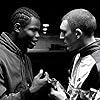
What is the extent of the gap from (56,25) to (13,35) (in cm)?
194

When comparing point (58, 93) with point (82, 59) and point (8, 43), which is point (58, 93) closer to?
point (82, 59)

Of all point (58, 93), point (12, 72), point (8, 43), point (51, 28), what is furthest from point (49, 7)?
point (58, 93)

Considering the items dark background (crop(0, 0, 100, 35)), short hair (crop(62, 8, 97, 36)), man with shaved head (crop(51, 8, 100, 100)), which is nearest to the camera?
man with shaved head (crop(51, 8, 100, 100))

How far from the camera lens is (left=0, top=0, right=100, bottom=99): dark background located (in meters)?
4.92

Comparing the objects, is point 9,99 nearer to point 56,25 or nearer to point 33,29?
point 33,29

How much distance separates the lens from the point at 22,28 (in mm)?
3352

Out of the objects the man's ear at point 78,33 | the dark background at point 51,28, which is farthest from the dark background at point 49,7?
the man's ear at point 78,33

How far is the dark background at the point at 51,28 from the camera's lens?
4922mm

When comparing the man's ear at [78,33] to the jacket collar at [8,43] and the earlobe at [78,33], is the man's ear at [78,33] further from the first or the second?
the jacket collar at [8,43]

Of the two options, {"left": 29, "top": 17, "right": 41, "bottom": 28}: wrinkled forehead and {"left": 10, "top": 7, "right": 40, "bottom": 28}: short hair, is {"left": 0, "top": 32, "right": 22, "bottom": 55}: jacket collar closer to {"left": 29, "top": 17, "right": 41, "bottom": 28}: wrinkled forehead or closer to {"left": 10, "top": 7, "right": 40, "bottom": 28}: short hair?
{"left": 10, "top": 7, "right": 40, "bottom": 28}: short hair

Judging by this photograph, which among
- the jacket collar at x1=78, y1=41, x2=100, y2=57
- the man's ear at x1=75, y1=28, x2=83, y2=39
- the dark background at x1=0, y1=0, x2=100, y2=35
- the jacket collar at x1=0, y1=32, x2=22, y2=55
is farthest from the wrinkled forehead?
the dark background at x1=0, y1=0, x2=100, y2=35

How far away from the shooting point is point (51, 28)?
521cm

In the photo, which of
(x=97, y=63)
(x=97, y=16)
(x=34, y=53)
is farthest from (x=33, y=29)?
(x=97, y=16)

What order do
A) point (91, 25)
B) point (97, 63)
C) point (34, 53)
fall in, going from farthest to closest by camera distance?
1. point (34, 53)
2. point (91, 25)
3. point (97, 63)
